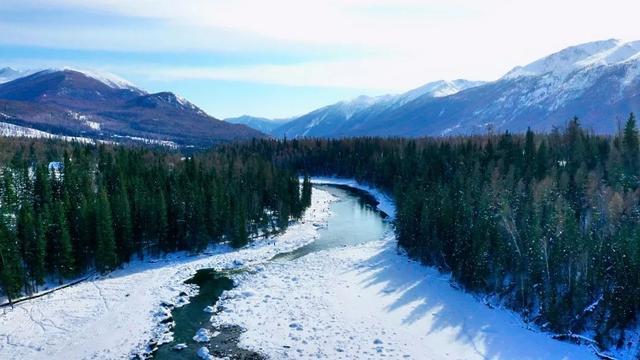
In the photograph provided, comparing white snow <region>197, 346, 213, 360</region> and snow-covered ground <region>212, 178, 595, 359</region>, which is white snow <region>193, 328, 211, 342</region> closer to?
white snow <region>197, 346, 213, 360</region>

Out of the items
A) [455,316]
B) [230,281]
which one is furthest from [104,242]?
[455,316]

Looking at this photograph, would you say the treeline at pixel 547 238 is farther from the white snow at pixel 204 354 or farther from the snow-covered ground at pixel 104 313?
the white snow at pixel 204 354

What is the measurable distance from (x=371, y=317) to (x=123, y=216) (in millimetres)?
39442

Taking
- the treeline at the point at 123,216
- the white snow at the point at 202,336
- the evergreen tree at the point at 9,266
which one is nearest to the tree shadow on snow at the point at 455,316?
the white snow at the point at 202,336

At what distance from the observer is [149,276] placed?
213ft

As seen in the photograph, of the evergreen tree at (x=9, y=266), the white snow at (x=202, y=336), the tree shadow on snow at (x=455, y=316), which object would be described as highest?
the evergreen tree at (x=9, y=266)

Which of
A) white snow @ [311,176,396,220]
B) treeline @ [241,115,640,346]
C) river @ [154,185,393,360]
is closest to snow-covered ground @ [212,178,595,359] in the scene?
Answer: river @ [154,185,393,360]

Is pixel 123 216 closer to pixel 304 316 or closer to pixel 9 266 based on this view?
pixel 9 266

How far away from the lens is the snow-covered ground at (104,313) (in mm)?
44844

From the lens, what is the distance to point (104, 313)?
52.7m

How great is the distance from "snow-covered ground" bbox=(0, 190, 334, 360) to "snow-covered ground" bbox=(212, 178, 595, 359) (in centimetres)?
725

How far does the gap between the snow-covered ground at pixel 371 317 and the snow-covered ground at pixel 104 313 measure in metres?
7.25

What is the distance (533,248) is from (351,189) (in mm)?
103156

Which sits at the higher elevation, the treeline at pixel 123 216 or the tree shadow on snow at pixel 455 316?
the treeline at pixel 123 216
